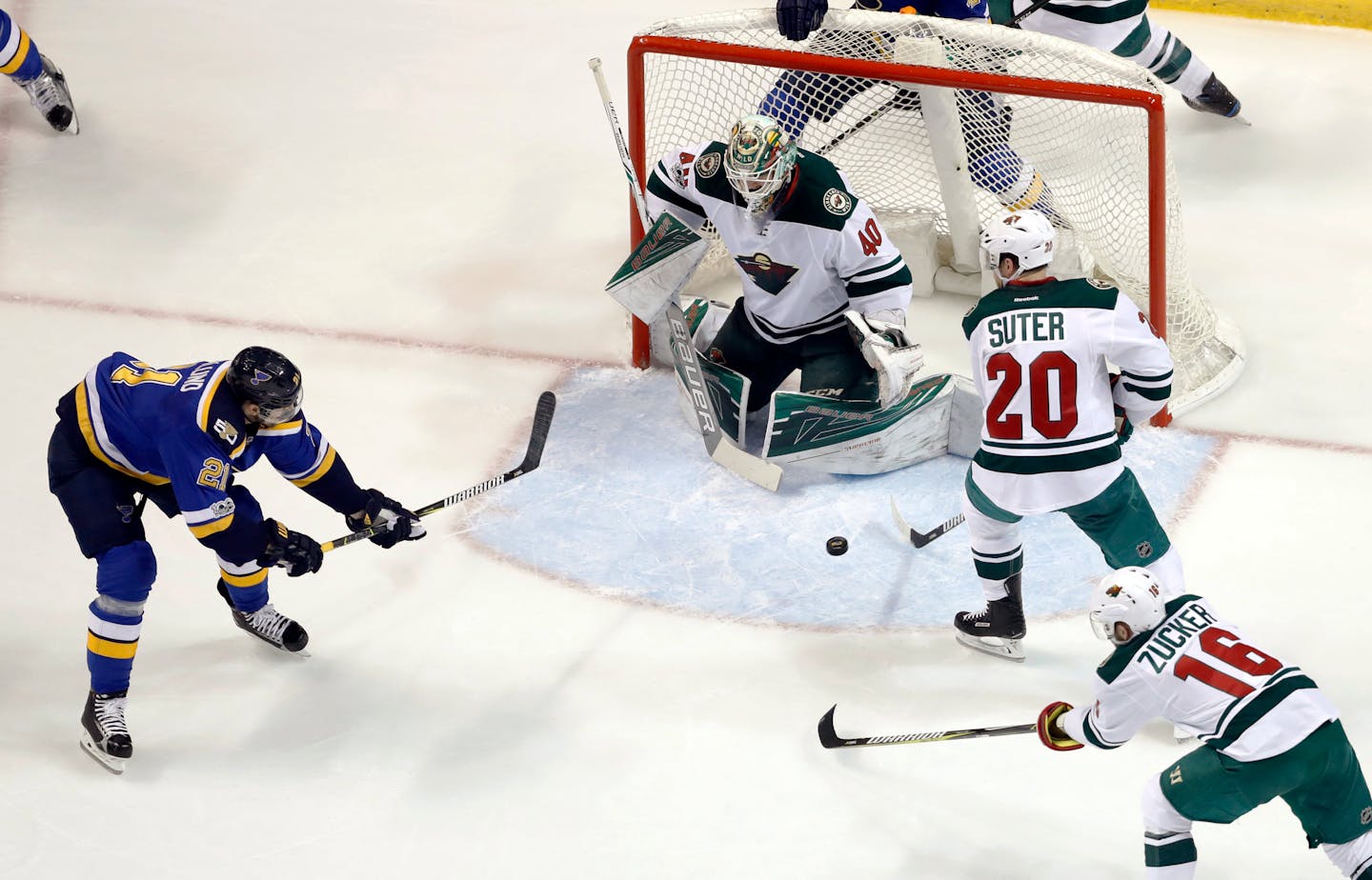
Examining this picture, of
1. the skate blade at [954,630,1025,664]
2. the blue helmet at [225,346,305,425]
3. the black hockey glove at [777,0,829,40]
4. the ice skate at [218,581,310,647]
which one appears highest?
the black hockey glove at [777,0,829,40]

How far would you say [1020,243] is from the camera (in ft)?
11.8

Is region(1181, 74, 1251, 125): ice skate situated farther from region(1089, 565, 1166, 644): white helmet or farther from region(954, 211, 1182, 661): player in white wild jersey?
region(1089, 565, 1166, 644): white helmet

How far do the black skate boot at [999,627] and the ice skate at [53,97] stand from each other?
3959 mm

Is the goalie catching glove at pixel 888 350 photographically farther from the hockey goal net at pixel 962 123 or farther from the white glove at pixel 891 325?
the hockey goal net at pixel 962 123

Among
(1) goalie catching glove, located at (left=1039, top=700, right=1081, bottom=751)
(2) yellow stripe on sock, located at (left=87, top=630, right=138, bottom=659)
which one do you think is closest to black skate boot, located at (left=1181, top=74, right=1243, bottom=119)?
(1) goalie catching glove, located at (left=1039, top=700, right=1081, bottom=751)

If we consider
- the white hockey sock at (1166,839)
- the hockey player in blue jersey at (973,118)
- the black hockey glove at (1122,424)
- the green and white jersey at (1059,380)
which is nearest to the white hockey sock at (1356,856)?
the white hockey sock at (1166,839)

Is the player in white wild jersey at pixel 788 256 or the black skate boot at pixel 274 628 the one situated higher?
the player in white wild jersey at pixel 788 256

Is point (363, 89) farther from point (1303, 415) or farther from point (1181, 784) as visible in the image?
point (1181, 784)

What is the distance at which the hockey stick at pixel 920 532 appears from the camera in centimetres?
416

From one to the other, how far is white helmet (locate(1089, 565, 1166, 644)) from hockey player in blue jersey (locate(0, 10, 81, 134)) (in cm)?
438

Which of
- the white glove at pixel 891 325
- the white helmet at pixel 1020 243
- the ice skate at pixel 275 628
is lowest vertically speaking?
the ice skate at pixel 275 628

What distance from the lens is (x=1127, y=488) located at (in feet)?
12.0

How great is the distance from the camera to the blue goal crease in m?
4.15

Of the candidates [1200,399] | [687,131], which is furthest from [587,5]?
[1200,399]
